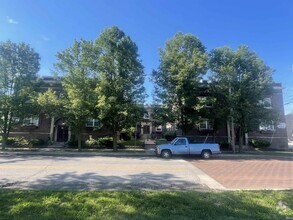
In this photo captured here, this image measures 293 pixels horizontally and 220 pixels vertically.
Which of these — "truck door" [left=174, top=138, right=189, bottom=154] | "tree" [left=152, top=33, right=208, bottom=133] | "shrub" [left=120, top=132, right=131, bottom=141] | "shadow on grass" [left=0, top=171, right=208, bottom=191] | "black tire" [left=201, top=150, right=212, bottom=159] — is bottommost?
"shadow on grass" [left=0, top=171, right=208, bottom=191]

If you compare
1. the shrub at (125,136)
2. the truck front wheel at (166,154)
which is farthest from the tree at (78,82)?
the shrub at (125,136)

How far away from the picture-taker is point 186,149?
2064 cm

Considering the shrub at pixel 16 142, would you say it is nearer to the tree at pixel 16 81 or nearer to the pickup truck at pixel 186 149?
the tree at pixel 16 81

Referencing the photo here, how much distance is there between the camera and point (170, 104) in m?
27.2

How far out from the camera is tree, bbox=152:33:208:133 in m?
26.0

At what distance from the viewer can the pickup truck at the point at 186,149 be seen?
67.5 ft

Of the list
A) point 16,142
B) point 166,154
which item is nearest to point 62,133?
point 16,142

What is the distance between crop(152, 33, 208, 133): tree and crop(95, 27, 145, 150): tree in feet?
9.94

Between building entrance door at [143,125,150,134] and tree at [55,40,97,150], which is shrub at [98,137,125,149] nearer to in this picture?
Result: tree at [55,40,97,150]

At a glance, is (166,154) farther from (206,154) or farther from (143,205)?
(143,205)

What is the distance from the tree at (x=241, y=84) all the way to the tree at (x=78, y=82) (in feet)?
45.1

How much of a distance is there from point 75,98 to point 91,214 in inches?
783

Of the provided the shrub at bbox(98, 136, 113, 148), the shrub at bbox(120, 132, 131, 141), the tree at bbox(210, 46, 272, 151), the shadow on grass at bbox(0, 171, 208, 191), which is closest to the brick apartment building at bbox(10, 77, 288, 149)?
the shrub at bbox(98, 136, 113, 148)

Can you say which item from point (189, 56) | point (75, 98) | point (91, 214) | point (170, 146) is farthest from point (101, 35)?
point (91, 214)
